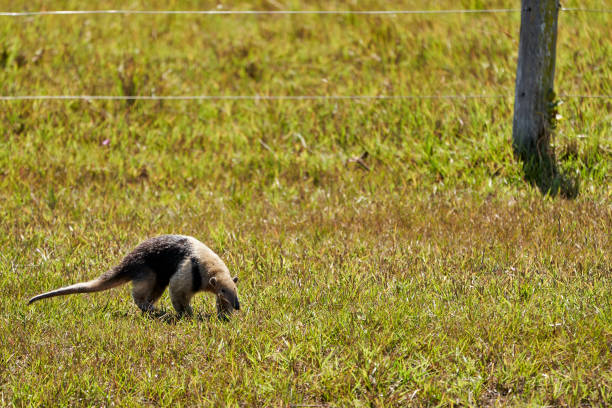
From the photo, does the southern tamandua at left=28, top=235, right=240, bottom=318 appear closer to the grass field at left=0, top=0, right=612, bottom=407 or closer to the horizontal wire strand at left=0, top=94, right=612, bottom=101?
the grass field at left=0, top=0, right=612, bottom=407

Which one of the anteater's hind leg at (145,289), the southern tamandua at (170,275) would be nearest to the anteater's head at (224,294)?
the southern tamandua at (170,275)

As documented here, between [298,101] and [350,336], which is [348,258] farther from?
[298,101]

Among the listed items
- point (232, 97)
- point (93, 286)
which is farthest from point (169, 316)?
point (232, 97)

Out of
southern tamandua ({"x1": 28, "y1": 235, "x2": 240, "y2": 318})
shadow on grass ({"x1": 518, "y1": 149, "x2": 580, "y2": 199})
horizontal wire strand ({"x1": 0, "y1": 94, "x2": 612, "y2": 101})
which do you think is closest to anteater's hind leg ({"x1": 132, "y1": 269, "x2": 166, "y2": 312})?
southern tamandua ({"x1": 28, "y1": 235, "x2": 240, "y2": 318})

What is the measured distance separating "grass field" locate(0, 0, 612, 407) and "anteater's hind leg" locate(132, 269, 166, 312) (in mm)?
137

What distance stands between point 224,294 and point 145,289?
22.5 inches

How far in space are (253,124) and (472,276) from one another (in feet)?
13.3

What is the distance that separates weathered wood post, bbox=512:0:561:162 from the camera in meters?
7.46

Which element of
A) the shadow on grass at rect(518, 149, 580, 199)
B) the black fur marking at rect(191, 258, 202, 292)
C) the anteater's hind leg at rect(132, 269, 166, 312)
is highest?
the black fur marking at rect(191, 258, 202, 292)

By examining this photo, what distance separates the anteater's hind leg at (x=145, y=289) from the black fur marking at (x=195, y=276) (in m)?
0.30

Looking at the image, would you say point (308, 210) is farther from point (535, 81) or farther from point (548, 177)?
point (535, 81)

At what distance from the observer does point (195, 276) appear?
5.09 meters

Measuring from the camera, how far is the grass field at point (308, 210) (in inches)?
170

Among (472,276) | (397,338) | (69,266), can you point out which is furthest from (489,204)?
(69,266)
